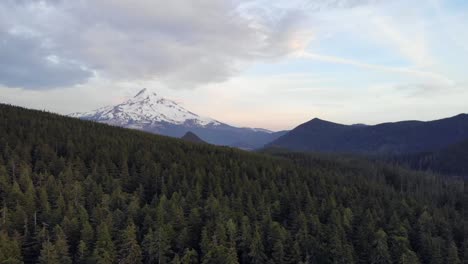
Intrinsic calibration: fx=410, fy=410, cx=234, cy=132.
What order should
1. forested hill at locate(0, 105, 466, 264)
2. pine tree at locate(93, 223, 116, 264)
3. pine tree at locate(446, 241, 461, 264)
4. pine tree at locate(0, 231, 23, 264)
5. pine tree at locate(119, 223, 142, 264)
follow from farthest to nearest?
pine tree at locate(446, 241, 461, 264), forested hill at locate(0, 105, 466, 264), pine tree at locate(119, 223, 142, 264), pine tree at locate(93, 223, 116, 264), pine tree at locate(0, 231, 23, 264)

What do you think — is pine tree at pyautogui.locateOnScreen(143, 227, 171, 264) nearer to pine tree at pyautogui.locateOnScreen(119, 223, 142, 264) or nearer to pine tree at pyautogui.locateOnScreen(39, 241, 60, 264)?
pine tree at pyautogui.locateOnScreen(119, 223, 142, 264)

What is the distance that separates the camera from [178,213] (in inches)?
3590

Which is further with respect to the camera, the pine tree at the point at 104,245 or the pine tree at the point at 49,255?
the pine tree at the point at 104,245

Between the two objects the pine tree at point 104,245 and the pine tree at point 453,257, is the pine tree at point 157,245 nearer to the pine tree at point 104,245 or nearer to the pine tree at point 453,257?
the pine tree at point 104,245

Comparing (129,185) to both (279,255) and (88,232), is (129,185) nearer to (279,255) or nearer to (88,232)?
(88,232)

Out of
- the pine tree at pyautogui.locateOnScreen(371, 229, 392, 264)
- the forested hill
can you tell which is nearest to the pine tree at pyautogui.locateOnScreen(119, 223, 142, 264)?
the forested hill

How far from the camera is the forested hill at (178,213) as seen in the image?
7869 cm

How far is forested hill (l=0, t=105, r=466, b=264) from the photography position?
78688mm

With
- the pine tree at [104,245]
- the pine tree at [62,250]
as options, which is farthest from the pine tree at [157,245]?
the pine tree at [62,250]

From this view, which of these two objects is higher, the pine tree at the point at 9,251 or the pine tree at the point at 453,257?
the pine tree at the point at 9,251

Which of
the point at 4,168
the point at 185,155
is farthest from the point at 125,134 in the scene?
the point at 4,168

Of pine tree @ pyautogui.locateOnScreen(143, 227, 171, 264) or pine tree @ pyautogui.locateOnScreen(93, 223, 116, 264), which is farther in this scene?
pine tree @ pyautogui.locateOnScreen(143, 227, 171, 264)

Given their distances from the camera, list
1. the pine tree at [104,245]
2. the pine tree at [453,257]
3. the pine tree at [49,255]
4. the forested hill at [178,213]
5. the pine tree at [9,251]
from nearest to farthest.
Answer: the pine tree at [9,251], the pine tree at [49,255], the pine tree at [104,245], the forested hill at [178,213], the pine tree at [453,257]

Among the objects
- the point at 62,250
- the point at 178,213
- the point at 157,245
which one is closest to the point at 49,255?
the point at 62,250
